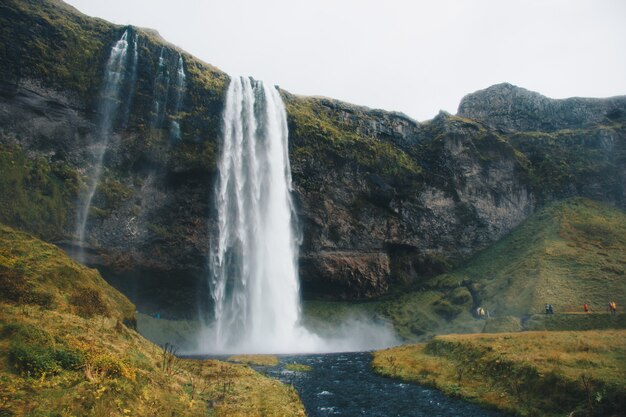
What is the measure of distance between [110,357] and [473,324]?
45.7 metres

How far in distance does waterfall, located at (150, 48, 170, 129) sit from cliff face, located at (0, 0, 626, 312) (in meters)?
0.56

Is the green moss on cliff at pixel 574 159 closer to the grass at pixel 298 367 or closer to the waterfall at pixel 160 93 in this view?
the grass at pixel 298 367

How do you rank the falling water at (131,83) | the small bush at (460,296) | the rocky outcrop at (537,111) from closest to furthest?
the falling water at (131,83) < the small bush at (460,296) < the rocky outcrop at (537,111)

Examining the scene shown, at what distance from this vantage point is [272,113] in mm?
61688

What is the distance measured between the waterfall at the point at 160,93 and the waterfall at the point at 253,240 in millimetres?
8328

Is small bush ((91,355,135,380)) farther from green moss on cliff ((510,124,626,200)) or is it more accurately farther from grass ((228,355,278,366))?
green moss on cliff ((510,124,626,200))

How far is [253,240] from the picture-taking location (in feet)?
182

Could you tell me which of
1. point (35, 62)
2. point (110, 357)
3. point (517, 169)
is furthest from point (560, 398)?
point (517, 169)

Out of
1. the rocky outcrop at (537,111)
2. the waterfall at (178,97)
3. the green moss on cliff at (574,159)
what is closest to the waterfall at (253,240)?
the waterfall at (178,97)

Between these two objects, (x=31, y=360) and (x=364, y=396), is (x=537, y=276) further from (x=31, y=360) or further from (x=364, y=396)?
(x=31, y=360)

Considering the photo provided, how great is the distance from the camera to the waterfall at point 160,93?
5428 centimetres

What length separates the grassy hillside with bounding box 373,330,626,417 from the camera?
1831cm

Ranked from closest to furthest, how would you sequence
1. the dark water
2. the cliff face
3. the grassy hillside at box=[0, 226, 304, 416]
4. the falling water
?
the grassy hillside at box=[0, 226, 304, 416], the dark water, the cliff face, the falling water

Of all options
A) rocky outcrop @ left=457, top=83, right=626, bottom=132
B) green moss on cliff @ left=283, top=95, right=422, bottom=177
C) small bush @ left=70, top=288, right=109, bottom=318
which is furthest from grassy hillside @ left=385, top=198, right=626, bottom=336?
small bush @ left=70, top=288, right=109, bottom=318
